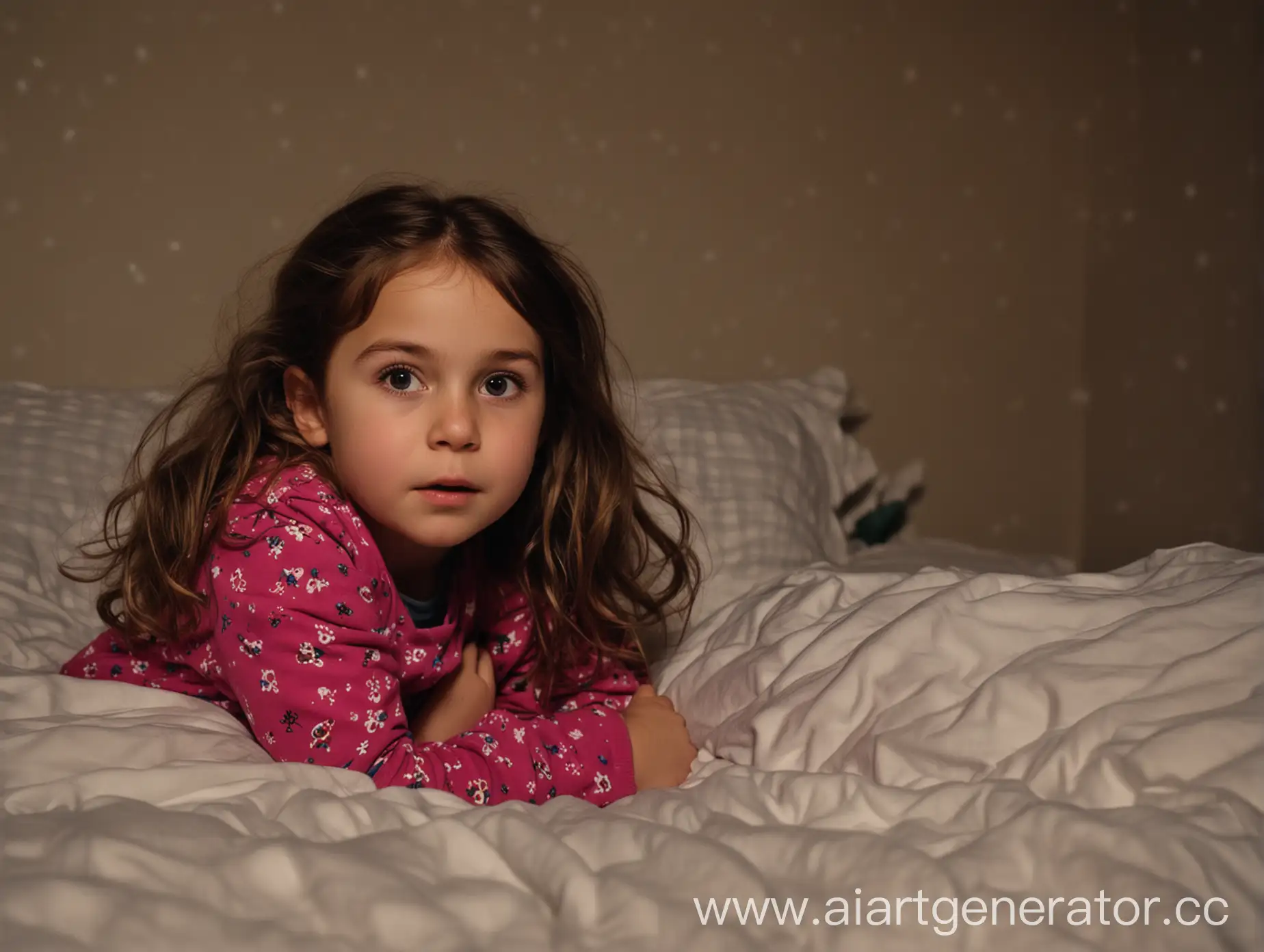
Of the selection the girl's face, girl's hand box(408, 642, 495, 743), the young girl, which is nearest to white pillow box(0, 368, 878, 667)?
the young girl

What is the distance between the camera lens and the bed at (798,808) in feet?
2.10

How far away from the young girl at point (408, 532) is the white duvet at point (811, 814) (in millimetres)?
91

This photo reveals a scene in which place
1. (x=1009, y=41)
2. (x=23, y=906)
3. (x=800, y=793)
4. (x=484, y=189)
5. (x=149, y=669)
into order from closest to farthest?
1. (x=23, y=906)
2. (x=800, y=793)
3. (x=149, y=669)
4. (x=484, y=189)
5. (x=1009, y=41)

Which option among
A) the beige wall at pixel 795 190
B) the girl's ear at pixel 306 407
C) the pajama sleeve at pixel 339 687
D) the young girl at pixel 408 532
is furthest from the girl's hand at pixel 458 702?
the beige wall at pixel 795 190

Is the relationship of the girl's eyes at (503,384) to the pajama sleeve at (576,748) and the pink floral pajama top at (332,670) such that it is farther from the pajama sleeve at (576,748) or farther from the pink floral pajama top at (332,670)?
the pajama sleeve at (576,748)

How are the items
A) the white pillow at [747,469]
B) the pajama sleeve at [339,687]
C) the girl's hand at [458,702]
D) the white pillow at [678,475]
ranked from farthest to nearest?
the white pillow at [747,469] → the white pillow at [678,475] → the girl's hand at [458,702] → the pajama sleeve at [339,687]

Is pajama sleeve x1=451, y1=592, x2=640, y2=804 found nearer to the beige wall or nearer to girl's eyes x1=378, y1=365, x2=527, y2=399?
girl's eyes x1=378, y1=365, x2=527, y2=399

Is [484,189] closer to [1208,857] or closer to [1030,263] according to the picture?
[1030,263]

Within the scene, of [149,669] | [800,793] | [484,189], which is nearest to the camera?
[800,793]

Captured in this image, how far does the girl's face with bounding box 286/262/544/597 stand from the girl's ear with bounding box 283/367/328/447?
5 centimetres

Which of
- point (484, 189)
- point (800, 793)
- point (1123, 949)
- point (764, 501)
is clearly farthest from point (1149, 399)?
point (1123, 949)

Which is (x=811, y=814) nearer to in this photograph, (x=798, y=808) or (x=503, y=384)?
(x=798, y=808)

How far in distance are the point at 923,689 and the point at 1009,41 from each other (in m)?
1.43

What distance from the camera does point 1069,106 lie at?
1995 millimetres
